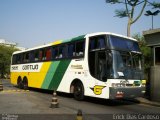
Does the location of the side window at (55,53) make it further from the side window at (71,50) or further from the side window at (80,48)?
the side window at (80,48)

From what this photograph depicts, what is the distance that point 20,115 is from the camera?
397 inches

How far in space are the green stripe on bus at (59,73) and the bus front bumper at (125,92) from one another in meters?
4.38

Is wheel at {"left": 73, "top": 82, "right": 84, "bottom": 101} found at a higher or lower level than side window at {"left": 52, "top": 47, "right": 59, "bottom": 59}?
lower

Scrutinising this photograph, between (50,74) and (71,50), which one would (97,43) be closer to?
(71,50)

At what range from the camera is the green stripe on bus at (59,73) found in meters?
16.4

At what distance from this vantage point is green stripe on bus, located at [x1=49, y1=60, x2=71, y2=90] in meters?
16.4

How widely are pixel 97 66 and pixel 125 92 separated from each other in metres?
1.85

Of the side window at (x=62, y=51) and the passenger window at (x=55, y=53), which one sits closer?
the side window at (x=62, y=51)

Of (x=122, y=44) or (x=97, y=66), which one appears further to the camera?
(x=122, y=44)

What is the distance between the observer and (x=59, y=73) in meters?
17.1

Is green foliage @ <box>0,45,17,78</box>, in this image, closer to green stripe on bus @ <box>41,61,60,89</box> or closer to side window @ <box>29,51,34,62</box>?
side window @ <box>29,51,34,62</box>

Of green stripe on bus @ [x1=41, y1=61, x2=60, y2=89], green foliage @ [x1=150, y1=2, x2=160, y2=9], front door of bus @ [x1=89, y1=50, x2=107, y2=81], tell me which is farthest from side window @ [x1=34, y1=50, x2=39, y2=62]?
green foliage @ [x1=150, y1=2, x2=160, y2=9]

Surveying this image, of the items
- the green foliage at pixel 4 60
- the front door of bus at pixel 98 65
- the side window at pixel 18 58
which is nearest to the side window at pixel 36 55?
the side window at pixel 18 58

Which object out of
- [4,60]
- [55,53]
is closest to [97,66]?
[55,53]
